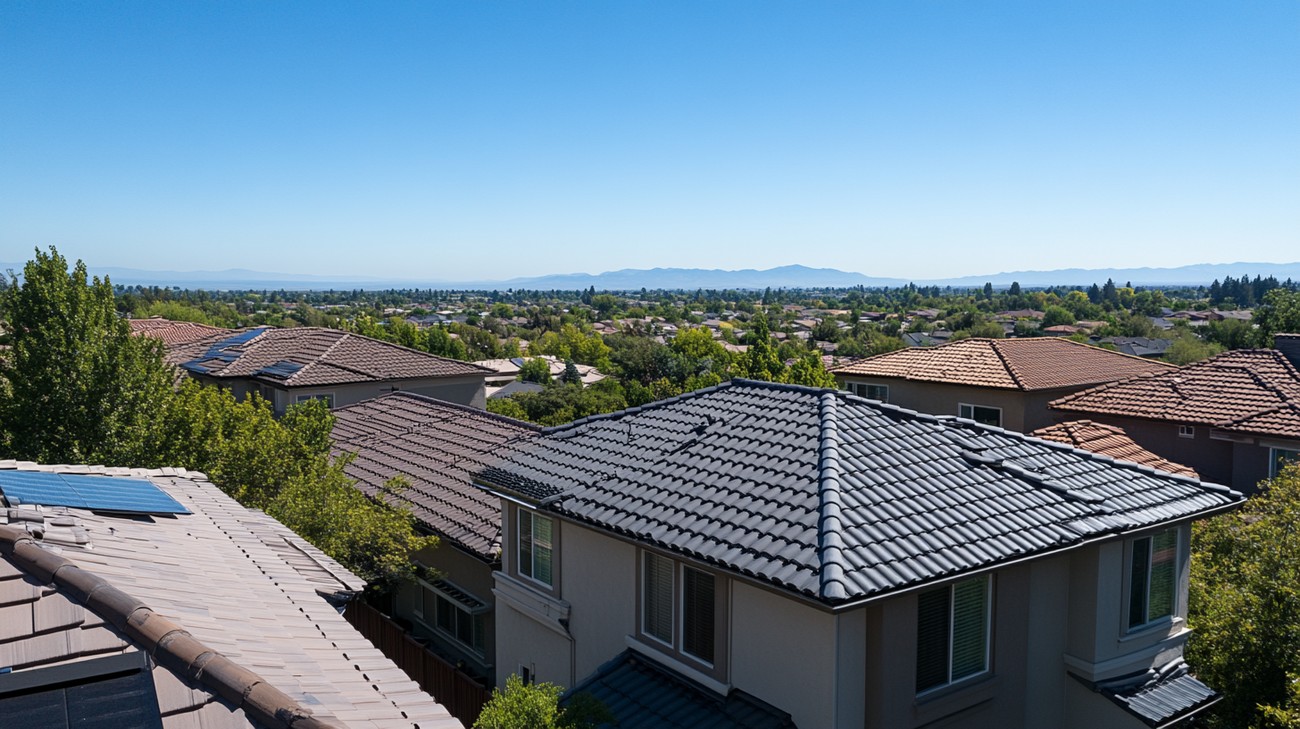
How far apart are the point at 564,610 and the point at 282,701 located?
8310mm

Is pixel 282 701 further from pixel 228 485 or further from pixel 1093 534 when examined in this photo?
pixel 228 485

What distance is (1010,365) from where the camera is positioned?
33.2 m

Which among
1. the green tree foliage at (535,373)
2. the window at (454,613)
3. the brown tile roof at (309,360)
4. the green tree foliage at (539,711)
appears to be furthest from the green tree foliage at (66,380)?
the green tree foliage at (535,373)

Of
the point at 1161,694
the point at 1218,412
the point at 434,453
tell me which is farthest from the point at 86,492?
the point at 1218,412

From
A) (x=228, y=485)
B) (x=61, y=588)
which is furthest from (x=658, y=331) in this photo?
(x=61, y=588)

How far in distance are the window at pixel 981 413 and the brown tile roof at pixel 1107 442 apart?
22.3ft

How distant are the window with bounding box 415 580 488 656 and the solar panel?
7.00 meters

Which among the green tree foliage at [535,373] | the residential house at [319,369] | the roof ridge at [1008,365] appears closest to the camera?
the residential house at [319,369]

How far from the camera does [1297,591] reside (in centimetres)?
1072

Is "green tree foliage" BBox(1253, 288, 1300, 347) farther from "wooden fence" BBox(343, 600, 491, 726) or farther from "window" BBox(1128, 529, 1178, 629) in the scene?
"wooden fence" BBox(343, 600, 491, 726)

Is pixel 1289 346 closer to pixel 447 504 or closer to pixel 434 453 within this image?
pixel 447 504

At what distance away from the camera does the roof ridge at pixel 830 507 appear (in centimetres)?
802

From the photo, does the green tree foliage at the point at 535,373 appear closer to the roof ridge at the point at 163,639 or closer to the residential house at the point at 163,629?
the residential house at the point at 163,629

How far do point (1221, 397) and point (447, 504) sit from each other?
2213 cm
